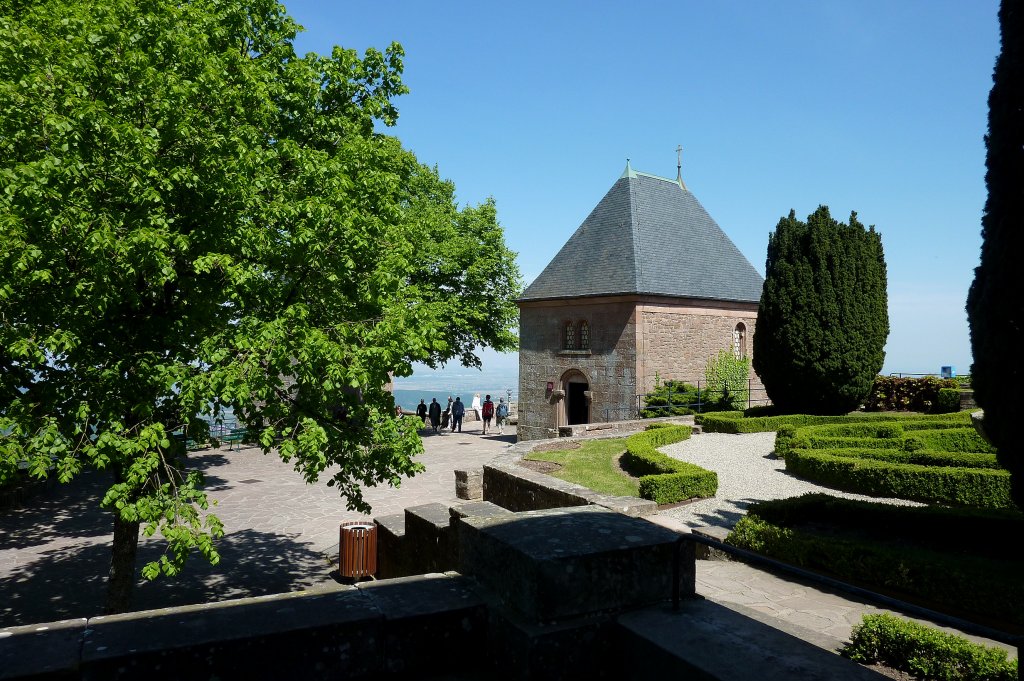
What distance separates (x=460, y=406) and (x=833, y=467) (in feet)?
67.5

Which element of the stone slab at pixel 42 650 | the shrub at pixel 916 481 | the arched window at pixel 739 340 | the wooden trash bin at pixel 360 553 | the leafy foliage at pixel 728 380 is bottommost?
the wooden trash bin at pixel 360 553

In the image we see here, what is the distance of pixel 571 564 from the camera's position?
2932 mm

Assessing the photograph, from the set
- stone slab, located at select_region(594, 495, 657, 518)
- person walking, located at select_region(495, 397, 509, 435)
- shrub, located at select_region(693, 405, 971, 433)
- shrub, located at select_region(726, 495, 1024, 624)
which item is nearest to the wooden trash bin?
stone slab, located at select_region(594, 495, 657, 518)

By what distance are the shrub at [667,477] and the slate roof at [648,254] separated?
1307 centimetres

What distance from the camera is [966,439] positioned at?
15.5 meters

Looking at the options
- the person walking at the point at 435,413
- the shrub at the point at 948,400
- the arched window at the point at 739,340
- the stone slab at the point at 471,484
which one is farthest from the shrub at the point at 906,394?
the person walking at the point at 435,413

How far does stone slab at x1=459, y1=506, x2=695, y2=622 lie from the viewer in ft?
9.56

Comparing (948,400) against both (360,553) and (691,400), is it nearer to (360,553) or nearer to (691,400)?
(691,400)

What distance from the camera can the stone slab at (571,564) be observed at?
2.91 m

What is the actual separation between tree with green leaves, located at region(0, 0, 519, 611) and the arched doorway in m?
20.9

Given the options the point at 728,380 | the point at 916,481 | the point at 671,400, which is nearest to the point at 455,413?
the point at 671,400

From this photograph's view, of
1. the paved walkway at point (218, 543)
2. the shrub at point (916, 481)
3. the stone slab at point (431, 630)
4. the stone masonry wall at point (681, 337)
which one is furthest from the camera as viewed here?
the stone masonry wall at point (681, 337)

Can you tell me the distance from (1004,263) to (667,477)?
6.44 metres

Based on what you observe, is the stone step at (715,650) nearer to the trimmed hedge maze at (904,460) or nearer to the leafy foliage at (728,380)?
the trimmed hedge maze at (904,460)
